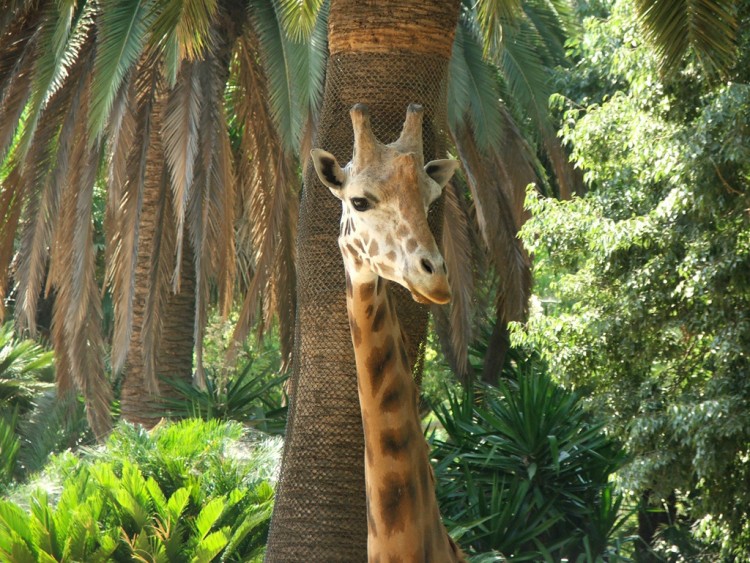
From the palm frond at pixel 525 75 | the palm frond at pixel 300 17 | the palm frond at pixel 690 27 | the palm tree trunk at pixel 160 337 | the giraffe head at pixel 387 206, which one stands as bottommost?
the giraffe head at pixel 387 206

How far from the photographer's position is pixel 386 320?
3.97 metres

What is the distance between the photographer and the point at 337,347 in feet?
19.2

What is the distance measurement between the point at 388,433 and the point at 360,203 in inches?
34.5

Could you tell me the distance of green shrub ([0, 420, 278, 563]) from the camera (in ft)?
24.2

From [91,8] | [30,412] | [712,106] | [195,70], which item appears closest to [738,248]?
[712,106]

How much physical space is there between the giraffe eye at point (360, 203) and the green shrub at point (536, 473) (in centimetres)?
636

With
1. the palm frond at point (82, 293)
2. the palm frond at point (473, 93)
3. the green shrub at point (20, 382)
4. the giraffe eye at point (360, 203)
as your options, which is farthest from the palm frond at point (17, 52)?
the giraffe eye at point (360, 203)

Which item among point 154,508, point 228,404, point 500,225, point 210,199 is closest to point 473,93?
point 500,225

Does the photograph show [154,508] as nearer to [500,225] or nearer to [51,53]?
[51,53]

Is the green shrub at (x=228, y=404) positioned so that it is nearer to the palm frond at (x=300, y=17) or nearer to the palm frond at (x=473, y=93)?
the palm frond at (x=473, y=93)

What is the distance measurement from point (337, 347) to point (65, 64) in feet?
18.7

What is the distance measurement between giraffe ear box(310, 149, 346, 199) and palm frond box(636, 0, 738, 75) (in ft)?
14.1

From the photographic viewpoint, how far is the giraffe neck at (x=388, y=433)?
395 centimetres

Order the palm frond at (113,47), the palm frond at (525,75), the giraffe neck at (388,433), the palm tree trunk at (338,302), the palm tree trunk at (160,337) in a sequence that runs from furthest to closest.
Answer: the palm tree trunk at (160,337), the palm frond at (525,75), the palm frond at (113,47), the palm tree trunk at (338,302), the giraffe neck at (388,433)
